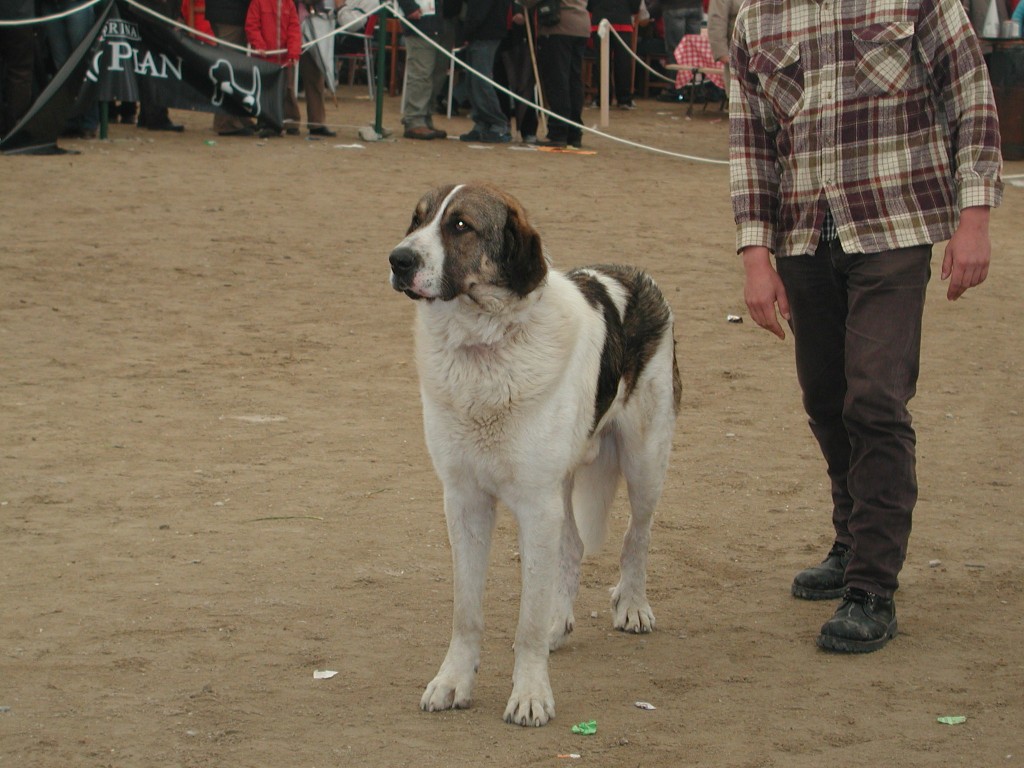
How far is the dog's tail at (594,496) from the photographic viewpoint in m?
4.61

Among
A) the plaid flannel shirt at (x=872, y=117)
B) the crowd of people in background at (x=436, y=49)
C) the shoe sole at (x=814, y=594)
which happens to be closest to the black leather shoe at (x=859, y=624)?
the shoe sole at (x=814, y=594)

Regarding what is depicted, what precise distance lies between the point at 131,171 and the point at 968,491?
371 inches

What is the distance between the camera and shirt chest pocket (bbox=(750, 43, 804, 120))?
4.38 metres

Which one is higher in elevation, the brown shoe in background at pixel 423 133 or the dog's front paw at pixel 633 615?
the brown shoe in background at pixel 423 133

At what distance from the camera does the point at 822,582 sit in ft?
15.9

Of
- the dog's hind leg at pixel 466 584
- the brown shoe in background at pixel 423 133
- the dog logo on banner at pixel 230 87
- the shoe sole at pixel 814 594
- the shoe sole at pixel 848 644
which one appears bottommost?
the shoe sole at pixel 814 594

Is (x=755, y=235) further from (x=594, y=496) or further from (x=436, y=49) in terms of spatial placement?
(x=436, y=49)

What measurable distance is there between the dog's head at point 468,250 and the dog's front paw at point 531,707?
3.59 ft

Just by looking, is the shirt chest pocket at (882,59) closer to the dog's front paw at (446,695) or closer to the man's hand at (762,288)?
the man's hand at (762,288)

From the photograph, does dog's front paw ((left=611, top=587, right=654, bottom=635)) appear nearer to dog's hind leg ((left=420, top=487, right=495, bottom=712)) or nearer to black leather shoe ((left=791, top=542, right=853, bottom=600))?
black leather shoe ((left=791, top=542, right=853, bottom=600))

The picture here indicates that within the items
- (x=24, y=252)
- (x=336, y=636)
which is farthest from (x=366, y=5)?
(x=336, y=636)

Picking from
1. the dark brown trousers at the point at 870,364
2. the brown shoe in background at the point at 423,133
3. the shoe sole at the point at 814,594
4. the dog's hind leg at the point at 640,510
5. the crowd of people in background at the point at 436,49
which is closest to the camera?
the dark brown trousers at the point at 870,364

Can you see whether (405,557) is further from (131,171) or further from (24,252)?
(131,171)

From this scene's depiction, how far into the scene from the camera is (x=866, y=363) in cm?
427
